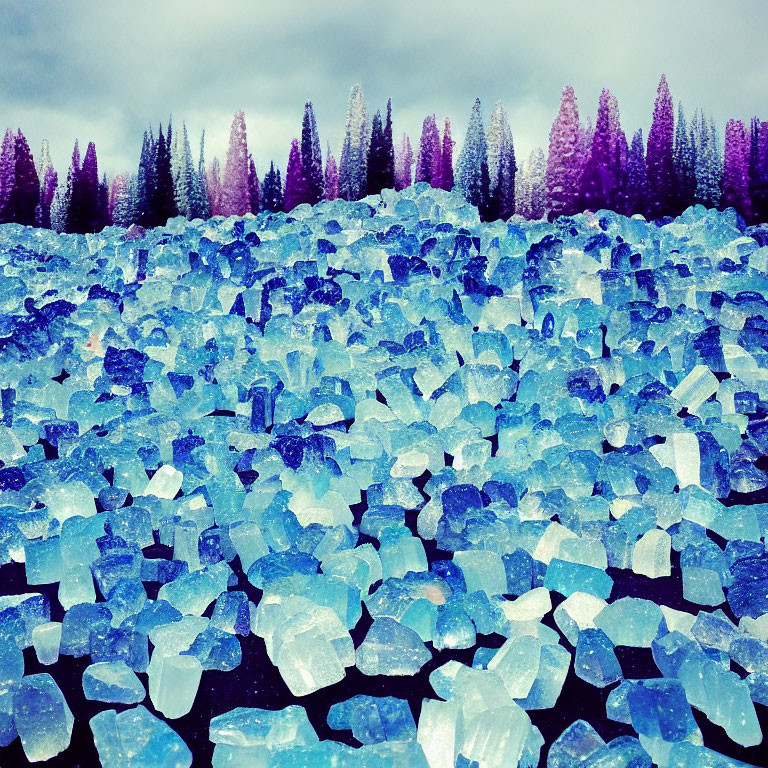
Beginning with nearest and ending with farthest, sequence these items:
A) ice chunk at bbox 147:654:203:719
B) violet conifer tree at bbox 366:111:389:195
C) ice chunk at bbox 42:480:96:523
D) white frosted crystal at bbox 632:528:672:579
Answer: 1. ice chunk at bbox 147:654:203:719
2. white frosted crystal at bbox 632:528:672:579
3. ice chunk at bbox 42:480:96:523
4. violet conifer tree at bbox 366:111:389:195

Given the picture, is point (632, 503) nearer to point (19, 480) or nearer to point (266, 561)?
point (266, 561)

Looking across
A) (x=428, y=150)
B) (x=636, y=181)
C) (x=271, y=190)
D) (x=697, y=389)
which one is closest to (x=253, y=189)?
(x=271, y=190)

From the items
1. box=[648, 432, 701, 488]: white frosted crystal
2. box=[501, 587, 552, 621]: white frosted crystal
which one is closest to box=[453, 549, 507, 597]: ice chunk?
box=[501, 587, 552, 621]: white frosted crystal

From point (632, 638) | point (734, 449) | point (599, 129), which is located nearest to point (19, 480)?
point (632, 638)

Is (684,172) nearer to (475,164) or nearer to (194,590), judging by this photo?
→ (475,164)

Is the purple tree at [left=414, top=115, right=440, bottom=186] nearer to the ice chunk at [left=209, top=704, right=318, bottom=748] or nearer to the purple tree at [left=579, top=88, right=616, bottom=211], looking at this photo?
the purple tree at [left=579, top=88, right=616, bottom=211]

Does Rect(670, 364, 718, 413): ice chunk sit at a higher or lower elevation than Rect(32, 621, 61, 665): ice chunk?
higher

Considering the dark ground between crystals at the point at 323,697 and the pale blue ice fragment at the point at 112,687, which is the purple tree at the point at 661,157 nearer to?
the dark ground between crystals at the point at 323,697
